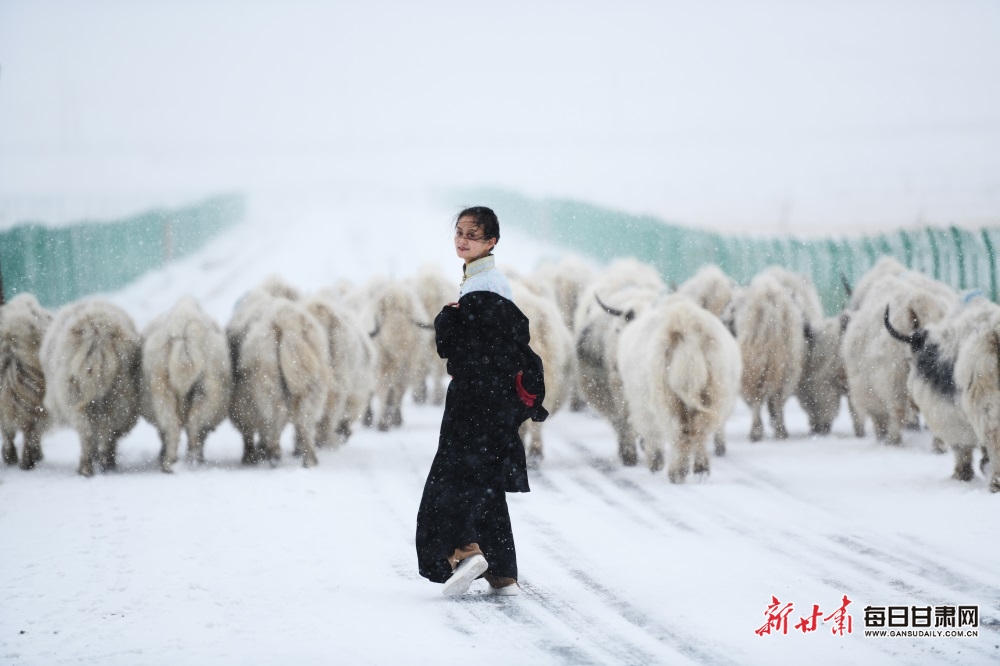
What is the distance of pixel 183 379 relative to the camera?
1015 cm

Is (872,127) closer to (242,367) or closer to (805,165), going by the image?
(805,165)

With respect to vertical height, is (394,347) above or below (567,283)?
below

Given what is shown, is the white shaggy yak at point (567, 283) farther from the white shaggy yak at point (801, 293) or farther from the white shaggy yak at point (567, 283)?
the white shaggy yak at point (801, 293)

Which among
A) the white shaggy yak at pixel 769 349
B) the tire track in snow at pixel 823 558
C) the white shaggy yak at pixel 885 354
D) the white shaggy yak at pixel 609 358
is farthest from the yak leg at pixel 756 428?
Answer: the tire track in snow at pixel 823 558

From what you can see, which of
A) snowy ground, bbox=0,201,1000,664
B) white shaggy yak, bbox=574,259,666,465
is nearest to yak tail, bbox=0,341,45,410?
snowy ground, bbox=0,201,1000,664

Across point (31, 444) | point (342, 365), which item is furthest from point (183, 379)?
point (31, 444)

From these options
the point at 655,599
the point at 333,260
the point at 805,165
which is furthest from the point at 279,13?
the point at 655,599

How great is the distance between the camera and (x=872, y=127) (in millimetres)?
79688

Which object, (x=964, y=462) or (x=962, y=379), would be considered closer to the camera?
(x=962, y=379)

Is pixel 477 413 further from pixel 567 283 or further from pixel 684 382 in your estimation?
pixel 567 283

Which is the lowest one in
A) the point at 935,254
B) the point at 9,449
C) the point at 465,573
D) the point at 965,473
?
the point at 9,449

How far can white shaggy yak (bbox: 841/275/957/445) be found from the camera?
10758 mm

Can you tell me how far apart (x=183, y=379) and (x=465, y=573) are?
4822 millimetres

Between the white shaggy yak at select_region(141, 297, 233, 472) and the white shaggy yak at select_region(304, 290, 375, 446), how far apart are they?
100cm
